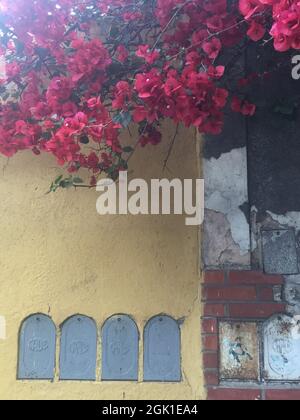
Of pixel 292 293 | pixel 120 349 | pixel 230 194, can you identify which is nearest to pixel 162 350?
pixel 120 349

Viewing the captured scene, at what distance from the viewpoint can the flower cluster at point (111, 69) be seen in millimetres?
2004

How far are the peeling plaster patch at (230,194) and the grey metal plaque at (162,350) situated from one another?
43cm

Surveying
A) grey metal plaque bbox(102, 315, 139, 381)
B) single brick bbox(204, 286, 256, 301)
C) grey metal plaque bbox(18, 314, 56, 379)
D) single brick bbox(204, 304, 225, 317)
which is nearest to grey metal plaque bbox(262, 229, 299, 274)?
single brick bbox(204, 286, 256, 301)

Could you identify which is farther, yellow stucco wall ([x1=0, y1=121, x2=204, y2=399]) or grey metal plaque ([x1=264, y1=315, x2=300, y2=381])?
yellow stucco wall ([x1=0, y1=121, x2=204, y2=399])

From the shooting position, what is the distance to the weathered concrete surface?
7.58 ft

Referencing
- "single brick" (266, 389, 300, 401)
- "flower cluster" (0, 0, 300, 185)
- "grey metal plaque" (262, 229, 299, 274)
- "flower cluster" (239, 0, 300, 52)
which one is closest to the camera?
"flower cluster" (239, 0, 300, 52)

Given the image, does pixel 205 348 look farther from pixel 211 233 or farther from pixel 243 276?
pixel 211 233

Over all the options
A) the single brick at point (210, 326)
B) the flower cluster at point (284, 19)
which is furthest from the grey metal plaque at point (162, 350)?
the flower cluster at point (284, 19)

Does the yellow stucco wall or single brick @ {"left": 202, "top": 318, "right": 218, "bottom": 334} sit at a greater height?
the yellow stucco wall

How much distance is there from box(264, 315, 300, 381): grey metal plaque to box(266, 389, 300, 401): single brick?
0.17ft

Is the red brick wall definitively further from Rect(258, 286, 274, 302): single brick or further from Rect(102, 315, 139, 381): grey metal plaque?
Rect(102, 315, 139, 381): grey metal plaque

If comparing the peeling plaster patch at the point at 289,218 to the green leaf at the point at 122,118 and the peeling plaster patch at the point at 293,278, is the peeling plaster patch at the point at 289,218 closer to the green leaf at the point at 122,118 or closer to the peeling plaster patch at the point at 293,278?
the peeling plaster patch at the point at 293,278

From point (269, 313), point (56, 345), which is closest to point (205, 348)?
point (269, 313)

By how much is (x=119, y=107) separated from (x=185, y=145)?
61 centimetres
